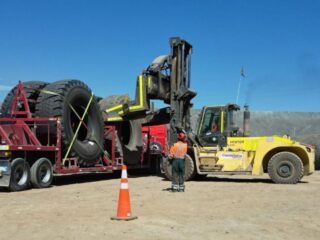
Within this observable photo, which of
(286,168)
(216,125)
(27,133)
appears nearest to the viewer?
(27,133)

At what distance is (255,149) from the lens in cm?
1557

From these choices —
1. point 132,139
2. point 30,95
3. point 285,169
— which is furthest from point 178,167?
point 132,139

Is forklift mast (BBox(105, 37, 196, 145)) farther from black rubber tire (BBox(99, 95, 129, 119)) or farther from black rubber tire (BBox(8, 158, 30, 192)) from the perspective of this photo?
black rubber tire (BBox(8, 158, 30, 192))

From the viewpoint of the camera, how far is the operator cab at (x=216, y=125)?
16109 millimetres

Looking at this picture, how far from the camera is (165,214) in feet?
27.5

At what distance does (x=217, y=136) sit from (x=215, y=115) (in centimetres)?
76

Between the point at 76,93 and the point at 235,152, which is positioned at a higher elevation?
the point at 76,93

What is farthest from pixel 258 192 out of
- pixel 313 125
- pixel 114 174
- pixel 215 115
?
pixel 313 125

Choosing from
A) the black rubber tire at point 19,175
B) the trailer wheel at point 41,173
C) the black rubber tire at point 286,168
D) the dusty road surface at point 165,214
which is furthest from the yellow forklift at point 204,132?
the black rubber tire at point 19,175

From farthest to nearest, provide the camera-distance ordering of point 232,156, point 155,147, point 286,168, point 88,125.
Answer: point 155,147, point 88,125, point 232,156, point 286,168

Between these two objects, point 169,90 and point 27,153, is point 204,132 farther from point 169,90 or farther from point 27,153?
point 27,153

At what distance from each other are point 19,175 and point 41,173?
2.49 ft

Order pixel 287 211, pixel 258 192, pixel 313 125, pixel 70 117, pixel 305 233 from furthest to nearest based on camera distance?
1. pixel 313 125
2. pixel 70 117
3. pixel 258 192
4. pixel 287 211
5. pixel 305 233

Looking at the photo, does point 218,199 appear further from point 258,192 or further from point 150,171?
point 150,171
